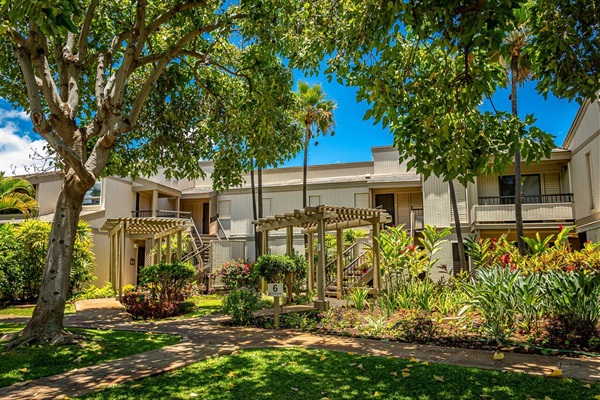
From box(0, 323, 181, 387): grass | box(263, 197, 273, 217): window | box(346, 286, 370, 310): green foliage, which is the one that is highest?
box(263, 197, 273, 217): window

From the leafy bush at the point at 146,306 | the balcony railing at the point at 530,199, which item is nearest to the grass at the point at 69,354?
the leafy bush at the point at 146,306

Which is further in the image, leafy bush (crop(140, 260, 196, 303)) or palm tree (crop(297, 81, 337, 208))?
palm tree (crop(297, 81, 337, 208))

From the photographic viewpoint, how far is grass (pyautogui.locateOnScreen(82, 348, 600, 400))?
453 cm

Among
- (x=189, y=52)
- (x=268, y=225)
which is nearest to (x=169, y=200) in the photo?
(x=268, y=225)

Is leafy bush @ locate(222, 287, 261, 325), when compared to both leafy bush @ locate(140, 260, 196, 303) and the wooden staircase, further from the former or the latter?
the wooden staircase

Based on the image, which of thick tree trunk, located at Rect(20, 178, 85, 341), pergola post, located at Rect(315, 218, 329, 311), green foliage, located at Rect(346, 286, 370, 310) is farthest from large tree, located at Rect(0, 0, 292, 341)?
green foliage, located at Rect(346, 286, 370, 310)

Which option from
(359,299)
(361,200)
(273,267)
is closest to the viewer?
(359,299)

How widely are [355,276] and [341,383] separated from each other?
11.9 meters

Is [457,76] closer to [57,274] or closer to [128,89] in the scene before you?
[57,274]

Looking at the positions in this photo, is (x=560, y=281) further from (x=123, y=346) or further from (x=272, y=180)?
(x=272, y=180)

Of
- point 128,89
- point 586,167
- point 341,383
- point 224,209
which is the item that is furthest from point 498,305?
point 224,209

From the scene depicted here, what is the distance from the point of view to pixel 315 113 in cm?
2291

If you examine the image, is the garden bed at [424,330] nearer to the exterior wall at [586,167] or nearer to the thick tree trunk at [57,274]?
the thick tree trunk at [57,274]

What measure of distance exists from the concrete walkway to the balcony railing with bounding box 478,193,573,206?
597 inches
